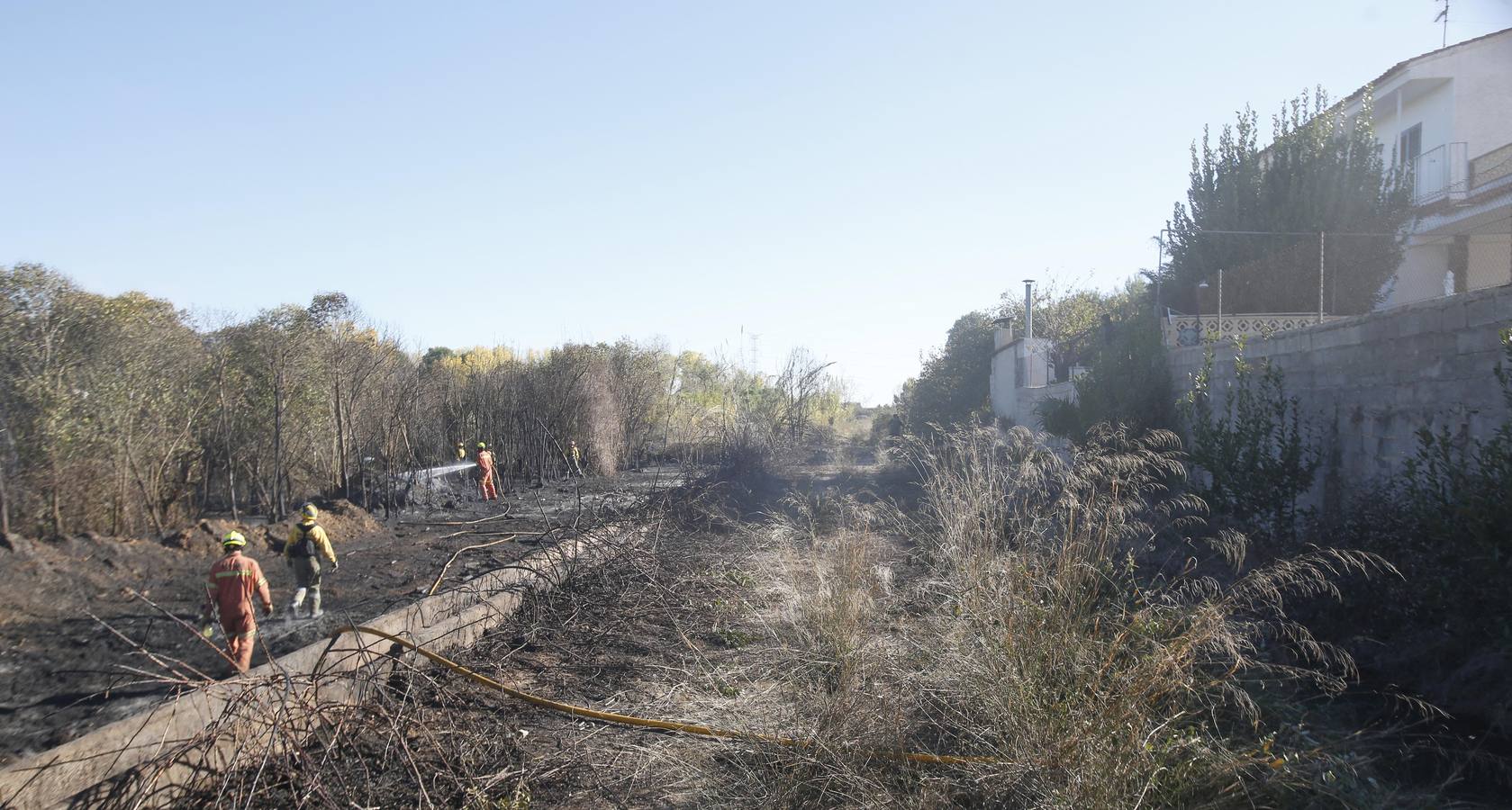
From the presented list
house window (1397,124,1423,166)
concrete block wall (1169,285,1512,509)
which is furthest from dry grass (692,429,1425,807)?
house window (1397,124,1423,166)

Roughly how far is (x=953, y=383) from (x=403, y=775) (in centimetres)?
2764

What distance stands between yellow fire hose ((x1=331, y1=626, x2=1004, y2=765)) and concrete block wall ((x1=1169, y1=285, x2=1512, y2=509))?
4767mm

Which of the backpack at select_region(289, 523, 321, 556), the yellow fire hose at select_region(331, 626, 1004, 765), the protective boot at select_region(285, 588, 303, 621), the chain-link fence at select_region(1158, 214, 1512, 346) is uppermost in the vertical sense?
the chain-link fence at select_region(1158, 214, 1512, 346)

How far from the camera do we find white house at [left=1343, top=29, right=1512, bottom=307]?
13.3 meters

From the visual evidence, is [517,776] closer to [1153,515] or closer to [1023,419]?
[1153,515]

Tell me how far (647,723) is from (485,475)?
13449mm

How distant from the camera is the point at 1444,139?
16188mm

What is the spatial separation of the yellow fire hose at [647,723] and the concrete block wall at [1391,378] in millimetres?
4767

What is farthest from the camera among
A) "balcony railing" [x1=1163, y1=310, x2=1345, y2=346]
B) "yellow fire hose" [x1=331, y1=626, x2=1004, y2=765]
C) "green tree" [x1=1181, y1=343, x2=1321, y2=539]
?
"balcony railing" [x1=1163, y1=310, x2=1345, y2=346]

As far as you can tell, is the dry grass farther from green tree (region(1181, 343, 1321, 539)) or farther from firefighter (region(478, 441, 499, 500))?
firefighter (region(478, 441, 499, 500))

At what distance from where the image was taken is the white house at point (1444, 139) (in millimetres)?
13302

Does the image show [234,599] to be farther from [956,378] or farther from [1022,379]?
[956,378]

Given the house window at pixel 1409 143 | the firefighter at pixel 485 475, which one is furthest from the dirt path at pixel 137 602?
the house window at pixel 1409 143

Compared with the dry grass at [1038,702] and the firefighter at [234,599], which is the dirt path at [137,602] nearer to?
the firefighter at [234,599]
